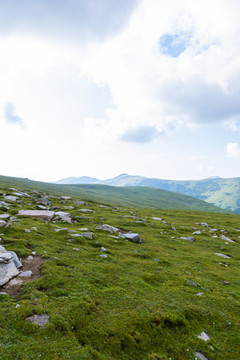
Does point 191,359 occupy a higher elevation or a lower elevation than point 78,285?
lower

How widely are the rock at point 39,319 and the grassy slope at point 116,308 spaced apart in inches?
10.0

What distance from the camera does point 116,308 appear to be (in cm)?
1161

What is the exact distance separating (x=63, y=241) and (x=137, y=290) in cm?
1133

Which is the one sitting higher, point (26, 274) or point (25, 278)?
point (26, 274)

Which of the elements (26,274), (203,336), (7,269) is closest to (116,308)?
(203,336)

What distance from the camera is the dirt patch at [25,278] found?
12.0 meters

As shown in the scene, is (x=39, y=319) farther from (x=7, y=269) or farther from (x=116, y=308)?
(x=7, y=269)

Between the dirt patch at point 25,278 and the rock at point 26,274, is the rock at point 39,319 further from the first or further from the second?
the rock at point 26,274

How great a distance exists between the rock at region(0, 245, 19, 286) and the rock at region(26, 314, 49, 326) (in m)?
4.01

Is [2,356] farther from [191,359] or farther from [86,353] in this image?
[191,359]

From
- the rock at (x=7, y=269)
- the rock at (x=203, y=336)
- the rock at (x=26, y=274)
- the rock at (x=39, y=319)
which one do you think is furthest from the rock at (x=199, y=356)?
the rock at (x=7, y=269)

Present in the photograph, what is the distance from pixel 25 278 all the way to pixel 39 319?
455 centimetres

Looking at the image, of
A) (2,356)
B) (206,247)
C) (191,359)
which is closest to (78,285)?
(2,356)

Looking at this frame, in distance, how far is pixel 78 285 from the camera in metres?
13.2
